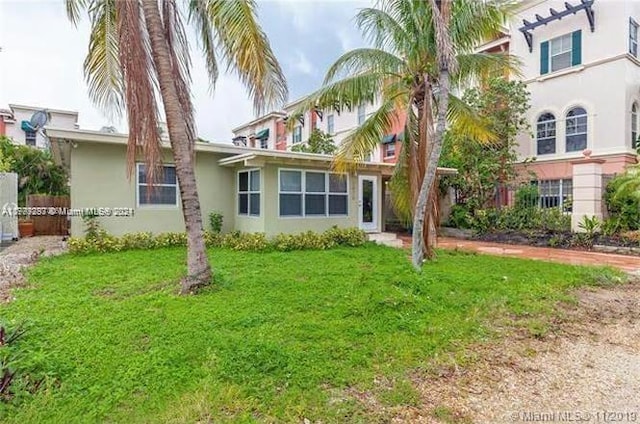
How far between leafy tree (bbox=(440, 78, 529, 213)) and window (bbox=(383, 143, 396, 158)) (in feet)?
22.5

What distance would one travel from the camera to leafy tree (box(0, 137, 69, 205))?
695 inches

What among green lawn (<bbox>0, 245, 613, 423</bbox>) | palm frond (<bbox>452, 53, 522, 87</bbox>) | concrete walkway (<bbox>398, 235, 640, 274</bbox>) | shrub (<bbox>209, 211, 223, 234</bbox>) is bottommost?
green lawn (<bbox>0, 245, 613, 423</bbox>)

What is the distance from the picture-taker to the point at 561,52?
17.4 m

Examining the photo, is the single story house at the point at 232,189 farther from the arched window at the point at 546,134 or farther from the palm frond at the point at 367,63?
the arched window at the point at 546,134

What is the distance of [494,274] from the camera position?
316 inches

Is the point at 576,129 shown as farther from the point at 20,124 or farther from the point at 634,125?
the point at 20,124

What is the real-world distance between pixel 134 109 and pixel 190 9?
2.64 meters

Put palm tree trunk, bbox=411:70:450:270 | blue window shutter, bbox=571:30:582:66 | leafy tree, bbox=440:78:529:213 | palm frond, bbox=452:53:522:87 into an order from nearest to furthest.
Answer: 1. palm tree trunk, bbox=411:70:450:270
2. palm frond, bbox=452:53:522:87
3. leafy tree, bbox=440:78:529:213
4. blue window shutter, bbox=571:30:582:66

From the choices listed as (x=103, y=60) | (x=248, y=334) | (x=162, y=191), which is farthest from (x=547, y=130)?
(x=248, y=334)

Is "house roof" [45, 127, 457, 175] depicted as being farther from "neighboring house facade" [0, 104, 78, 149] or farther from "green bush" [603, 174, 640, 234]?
"neighboring house facade" [0, 104, 78, 149]

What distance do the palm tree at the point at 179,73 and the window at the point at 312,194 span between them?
216 inches

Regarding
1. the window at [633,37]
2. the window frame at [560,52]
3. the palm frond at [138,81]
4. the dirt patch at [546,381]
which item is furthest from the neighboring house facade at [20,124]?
the window at [633,37]

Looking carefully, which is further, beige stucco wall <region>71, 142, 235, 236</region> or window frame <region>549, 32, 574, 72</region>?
window frame <region>549, 32, 574, 72</region>

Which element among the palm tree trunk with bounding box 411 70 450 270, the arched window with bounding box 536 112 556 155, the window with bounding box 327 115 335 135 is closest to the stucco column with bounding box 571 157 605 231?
the arched window with bounding box 536 112 556 155
